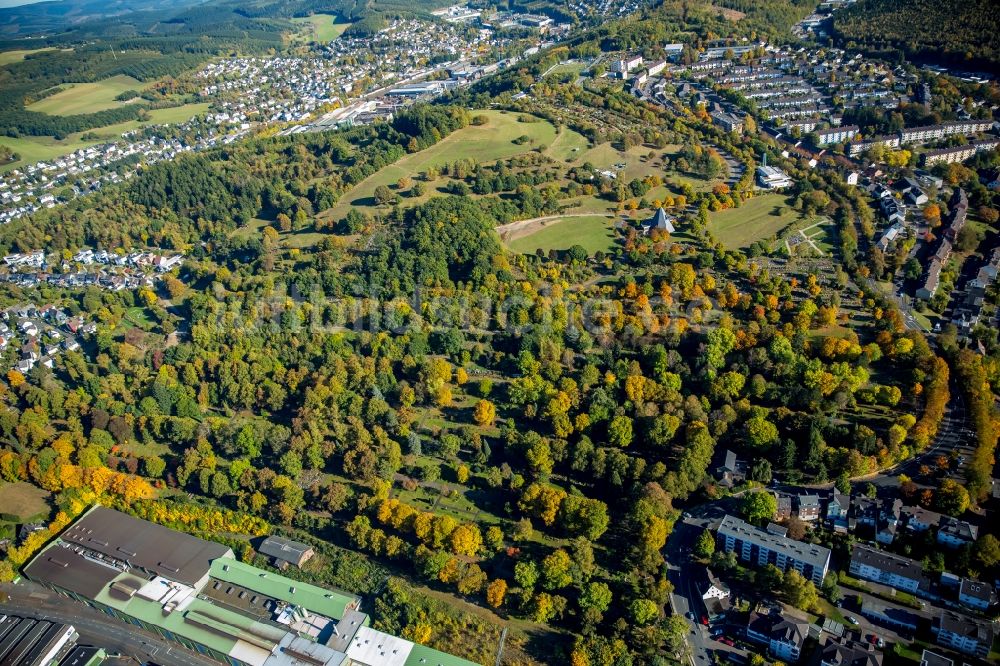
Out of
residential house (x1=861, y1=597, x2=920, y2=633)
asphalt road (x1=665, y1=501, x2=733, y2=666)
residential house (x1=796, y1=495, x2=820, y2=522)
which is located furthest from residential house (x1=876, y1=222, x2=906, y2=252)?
residential house (x1=861, y1=597, x2=920, y2=633)

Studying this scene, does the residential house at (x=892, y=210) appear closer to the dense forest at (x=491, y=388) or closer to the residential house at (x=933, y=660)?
the dense forest at (x=491, y=388)

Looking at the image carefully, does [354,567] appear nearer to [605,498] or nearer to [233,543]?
[233,543]

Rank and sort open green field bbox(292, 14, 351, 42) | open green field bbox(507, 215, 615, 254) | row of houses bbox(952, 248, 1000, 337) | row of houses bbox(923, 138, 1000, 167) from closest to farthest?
row of houses bbox(952, 248, 1000, 337) < open green field bbox(507, 215, 615, 254) < row of houses bbox(923, 138, 1000, 167) < open green field bbox(292, 14, 351, 42)

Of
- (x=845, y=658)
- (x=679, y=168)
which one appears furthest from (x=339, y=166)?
(x=845, y=658)

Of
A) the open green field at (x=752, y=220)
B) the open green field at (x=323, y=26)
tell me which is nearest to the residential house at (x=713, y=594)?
the open green field at (x=752, y=220)

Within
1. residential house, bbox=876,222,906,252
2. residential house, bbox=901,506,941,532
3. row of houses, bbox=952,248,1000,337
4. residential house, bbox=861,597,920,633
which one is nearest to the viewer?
residential house, bbox=861,597,920,633

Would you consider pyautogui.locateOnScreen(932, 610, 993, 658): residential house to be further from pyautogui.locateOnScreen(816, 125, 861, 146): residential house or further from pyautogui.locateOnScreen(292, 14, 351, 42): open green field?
pyautogui.locateOnScreen(292, 14, 351, 42): open green field

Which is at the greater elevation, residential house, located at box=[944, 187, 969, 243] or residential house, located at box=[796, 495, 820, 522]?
residential house, located at box=[944, 187, 969, 243]

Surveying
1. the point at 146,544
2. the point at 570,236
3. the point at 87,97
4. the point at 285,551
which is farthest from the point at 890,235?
the point at 87,97
